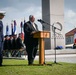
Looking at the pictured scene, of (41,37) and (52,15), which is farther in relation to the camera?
(52,15)

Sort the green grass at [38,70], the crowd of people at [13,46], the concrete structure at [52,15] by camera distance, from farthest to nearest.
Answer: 1. the concrete structure at [52,15]
2. the crowd of people at [13,46]
3. the green grass at [38,70]

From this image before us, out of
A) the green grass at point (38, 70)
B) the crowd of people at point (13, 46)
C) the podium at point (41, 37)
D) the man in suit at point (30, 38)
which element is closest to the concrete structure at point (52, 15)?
the crowd of people at point (13, 46)

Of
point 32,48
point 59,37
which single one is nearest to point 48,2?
point 59,37

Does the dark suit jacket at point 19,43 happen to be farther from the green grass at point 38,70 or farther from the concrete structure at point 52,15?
the green grass at point 38,70

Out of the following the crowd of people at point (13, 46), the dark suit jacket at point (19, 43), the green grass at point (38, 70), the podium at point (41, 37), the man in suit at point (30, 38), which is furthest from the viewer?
the crowd of people at point (13, 46)

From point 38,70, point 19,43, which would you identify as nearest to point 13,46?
point 19,43

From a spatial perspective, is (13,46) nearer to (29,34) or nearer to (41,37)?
(29,34)

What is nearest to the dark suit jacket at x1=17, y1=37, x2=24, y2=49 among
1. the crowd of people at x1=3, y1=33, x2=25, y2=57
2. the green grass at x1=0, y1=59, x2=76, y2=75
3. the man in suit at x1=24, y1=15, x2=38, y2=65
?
the crowd of people at x1=3, y1=33, x2=25, y2=57

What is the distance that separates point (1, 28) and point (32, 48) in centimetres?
125

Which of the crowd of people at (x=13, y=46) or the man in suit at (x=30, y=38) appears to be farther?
the crowd of people at (x=13, y=46)

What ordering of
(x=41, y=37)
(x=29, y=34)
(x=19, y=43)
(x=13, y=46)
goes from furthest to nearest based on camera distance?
(x=13, y=46)
(x=19, y=43)
(x=29, y=34)
(x=41, y=37)

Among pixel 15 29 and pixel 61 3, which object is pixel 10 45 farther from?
pixel 61 3

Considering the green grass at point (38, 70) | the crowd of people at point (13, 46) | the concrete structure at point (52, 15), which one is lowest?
the green grass at point (38, 70)

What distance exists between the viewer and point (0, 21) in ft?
28.9
